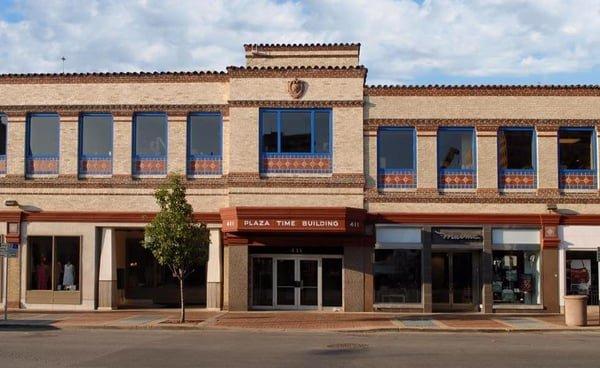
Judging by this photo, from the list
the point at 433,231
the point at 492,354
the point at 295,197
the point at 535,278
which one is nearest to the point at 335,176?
the point at 295,197

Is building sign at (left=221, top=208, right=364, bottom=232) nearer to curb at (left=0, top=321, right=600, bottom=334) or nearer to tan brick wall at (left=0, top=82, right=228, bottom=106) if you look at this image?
tan brick wall at (left=0, top=82, right=228, bottom=106)

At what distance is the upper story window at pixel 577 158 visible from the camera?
29109 mm

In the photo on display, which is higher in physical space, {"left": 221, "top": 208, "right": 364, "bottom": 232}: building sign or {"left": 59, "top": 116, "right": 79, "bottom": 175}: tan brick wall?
{"left": 59, "top": 116, "right": 79, "bottom": 175}: tan brick wall

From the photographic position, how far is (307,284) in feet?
96.9

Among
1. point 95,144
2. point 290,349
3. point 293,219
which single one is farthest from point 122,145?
point 290,349

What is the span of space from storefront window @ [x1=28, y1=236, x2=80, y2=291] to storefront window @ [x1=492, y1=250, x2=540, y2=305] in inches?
601

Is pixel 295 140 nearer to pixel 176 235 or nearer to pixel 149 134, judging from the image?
pixel 149 134

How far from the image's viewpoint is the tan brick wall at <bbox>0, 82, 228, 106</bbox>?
1168 inches

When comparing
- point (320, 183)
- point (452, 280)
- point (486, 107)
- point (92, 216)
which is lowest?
point (452, 280)

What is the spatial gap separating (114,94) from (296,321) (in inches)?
433

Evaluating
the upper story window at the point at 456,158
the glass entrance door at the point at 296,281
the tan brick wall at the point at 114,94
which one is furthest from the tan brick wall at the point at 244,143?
the upper story window at the point at 456,158

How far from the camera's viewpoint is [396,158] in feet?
96.3

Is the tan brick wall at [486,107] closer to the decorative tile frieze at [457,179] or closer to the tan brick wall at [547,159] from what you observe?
the tan brick wall at [547,159]

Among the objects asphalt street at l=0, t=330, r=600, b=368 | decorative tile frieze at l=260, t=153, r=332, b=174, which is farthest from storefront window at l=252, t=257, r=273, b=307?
asphalt street at l=0, t=330, r=600, b=368
